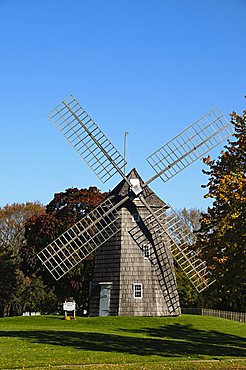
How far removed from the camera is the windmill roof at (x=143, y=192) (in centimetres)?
3803

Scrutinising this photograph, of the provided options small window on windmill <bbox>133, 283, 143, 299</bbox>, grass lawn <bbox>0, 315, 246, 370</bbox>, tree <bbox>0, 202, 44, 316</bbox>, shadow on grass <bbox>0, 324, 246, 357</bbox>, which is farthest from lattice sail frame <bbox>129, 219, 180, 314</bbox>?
tree <bbox>0, 202, 44, 316</bbox>

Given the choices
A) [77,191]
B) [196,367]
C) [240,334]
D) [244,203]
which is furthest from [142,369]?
[77,191]

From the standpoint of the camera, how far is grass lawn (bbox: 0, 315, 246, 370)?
18484 mm

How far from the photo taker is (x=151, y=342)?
25.3 metres

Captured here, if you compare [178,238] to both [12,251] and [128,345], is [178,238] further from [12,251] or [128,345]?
[12,251]

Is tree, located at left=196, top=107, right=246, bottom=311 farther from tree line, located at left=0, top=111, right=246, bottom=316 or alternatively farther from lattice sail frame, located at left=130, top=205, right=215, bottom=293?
lattice sail frame, located at left=130, top=205, right=215, bottom=293

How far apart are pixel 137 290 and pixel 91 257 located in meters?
12.4

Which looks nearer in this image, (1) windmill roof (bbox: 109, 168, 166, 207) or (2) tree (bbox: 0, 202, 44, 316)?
(1) windmill roof (bbox: 109, 168, 166, 207)

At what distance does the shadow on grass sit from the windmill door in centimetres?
534

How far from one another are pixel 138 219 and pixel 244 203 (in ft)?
55.2

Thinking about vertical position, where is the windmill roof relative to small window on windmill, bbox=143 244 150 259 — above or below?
above

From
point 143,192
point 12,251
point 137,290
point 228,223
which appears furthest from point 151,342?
point 12,251

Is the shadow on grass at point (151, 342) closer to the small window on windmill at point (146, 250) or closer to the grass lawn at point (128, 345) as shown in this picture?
the grass lawn at point (128, 345)

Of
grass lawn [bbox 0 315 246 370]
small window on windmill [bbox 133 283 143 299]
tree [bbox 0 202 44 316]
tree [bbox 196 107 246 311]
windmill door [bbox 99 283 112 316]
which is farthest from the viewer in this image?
tree [bbox 0 202 44 316]
